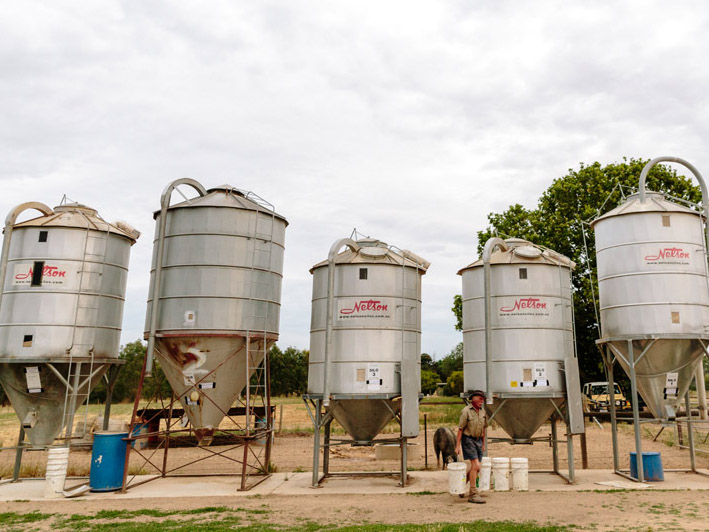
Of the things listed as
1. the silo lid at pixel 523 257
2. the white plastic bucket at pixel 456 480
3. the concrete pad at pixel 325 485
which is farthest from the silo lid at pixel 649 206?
the white plastic bucket at pixel 456 480

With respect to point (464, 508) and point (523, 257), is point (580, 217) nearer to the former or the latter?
point (523, 257)

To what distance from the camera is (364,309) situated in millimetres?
14664

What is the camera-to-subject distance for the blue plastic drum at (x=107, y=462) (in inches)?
524

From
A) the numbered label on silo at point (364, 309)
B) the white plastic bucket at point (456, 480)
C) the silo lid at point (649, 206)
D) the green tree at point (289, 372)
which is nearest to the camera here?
the white plastic bucket at point (456, 480)

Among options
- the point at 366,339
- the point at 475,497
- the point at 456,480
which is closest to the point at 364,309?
the point at 366,339

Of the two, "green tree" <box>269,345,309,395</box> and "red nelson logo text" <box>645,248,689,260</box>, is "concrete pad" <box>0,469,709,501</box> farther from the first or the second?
"green tree" <box>269,345,309,395</box>

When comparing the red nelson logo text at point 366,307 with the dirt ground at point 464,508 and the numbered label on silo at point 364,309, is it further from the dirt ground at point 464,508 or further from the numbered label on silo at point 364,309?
the dirt ground at point 464,508

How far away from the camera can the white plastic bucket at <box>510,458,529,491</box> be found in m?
13.2

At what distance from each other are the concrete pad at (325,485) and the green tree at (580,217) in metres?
16.5

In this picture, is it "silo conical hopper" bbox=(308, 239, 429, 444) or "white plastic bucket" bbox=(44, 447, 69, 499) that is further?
"silo conical hopper" bbox=(308, 239, 429, 444)

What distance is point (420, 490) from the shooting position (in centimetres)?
1333

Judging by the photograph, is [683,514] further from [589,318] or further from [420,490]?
[589,318]

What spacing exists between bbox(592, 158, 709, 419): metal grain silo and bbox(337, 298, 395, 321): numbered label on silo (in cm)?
632

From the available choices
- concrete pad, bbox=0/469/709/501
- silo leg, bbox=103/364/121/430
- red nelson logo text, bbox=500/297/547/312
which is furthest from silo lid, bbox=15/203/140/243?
red nelson logo text, bbox=500/297/547/312
